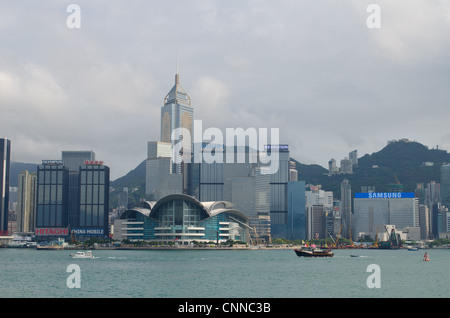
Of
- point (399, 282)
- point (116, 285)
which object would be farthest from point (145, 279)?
point (399, 282)

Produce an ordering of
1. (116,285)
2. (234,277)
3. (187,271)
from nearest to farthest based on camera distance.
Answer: (116,285), (234,277), (187,271)

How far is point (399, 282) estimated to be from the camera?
68062mm

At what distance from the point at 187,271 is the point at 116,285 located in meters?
21.8

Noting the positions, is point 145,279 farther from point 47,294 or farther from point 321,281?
point 321,281

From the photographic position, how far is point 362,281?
67.8 meters

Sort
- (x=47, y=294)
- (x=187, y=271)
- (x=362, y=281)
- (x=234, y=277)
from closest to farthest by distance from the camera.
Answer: (x=47, y=294) < (x=362, y=281) < (x=234, y=277) < (x=187, y=271)
